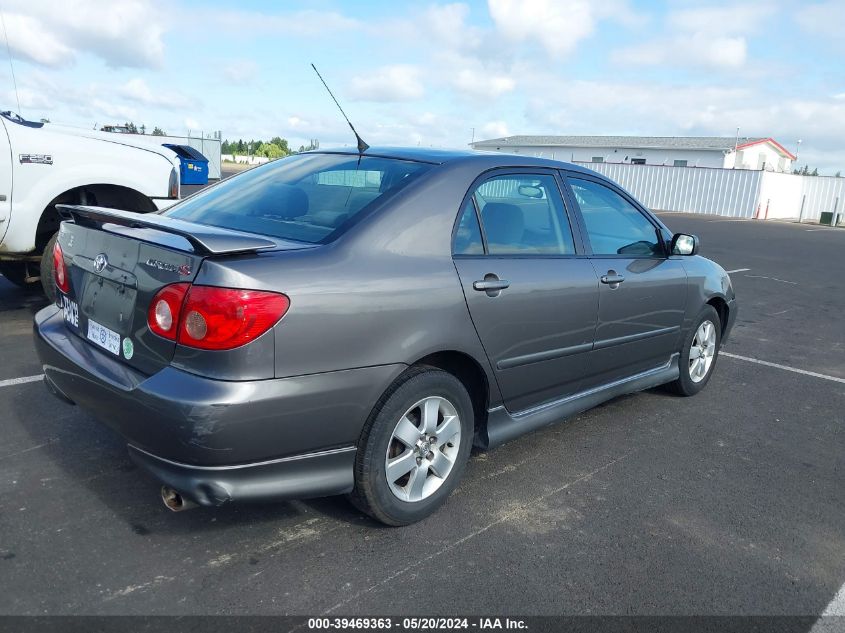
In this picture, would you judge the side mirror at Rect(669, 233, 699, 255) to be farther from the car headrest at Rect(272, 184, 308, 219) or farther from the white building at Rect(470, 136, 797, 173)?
the white building at Rect(470, 136, 797, 173)

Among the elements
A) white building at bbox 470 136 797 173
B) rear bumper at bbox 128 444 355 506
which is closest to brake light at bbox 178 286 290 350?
rear bumper at bbox 128 444 355 506

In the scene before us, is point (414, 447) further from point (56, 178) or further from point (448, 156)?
point (56, 178)

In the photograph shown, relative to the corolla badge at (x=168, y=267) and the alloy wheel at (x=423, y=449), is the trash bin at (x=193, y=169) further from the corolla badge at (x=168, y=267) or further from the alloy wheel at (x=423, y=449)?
→ the alloy wheel at (x=423, y=449)

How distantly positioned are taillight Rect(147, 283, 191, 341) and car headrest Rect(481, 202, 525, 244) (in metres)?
1.44

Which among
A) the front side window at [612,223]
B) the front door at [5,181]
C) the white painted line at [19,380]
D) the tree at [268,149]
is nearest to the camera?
the front side window at [612,223]

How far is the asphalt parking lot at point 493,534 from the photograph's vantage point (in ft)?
8.33

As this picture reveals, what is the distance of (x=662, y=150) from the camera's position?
48.6 meters

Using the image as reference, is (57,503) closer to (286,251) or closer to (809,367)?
(286,251)

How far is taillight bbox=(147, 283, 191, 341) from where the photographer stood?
2.48 metres

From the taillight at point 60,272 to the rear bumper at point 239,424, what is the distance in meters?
0.56

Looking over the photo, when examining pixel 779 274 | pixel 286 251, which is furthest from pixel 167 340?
pixel 779 274

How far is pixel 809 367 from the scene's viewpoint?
6.05 metres

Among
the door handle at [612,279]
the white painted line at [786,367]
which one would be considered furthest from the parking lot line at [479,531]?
the white painted line at [786,367]

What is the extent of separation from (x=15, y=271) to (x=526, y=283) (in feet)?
17.9
